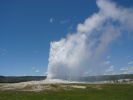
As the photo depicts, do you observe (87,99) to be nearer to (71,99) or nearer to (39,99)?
(71,99)

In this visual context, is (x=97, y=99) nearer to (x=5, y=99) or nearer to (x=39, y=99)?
(x=39, y=99)

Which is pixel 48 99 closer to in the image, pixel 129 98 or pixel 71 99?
pixel 71 99

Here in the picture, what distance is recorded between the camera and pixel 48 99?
177 ft

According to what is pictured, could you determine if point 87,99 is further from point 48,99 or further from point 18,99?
point 18,99

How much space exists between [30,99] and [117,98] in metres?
16.6

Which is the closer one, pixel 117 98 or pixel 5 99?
pixel 117 98

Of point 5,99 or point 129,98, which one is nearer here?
point 129,98

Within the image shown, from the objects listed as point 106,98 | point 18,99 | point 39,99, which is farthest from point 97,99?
point 18,99

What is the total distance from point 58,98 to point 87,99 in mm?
5657

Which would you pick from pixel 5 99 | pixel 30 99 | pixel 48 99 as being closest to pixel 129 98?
pixel 48 99

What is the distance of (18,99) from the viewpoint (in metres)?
55.8

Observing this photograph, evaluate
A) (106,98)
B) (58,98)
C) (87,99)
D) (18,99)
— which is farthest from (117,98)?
(18,99)

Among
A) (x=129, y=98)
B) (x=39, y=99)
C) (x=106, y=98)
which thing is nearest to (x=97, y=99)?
(x=106, y=98)

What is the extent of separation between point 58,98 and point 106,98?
9.20m
